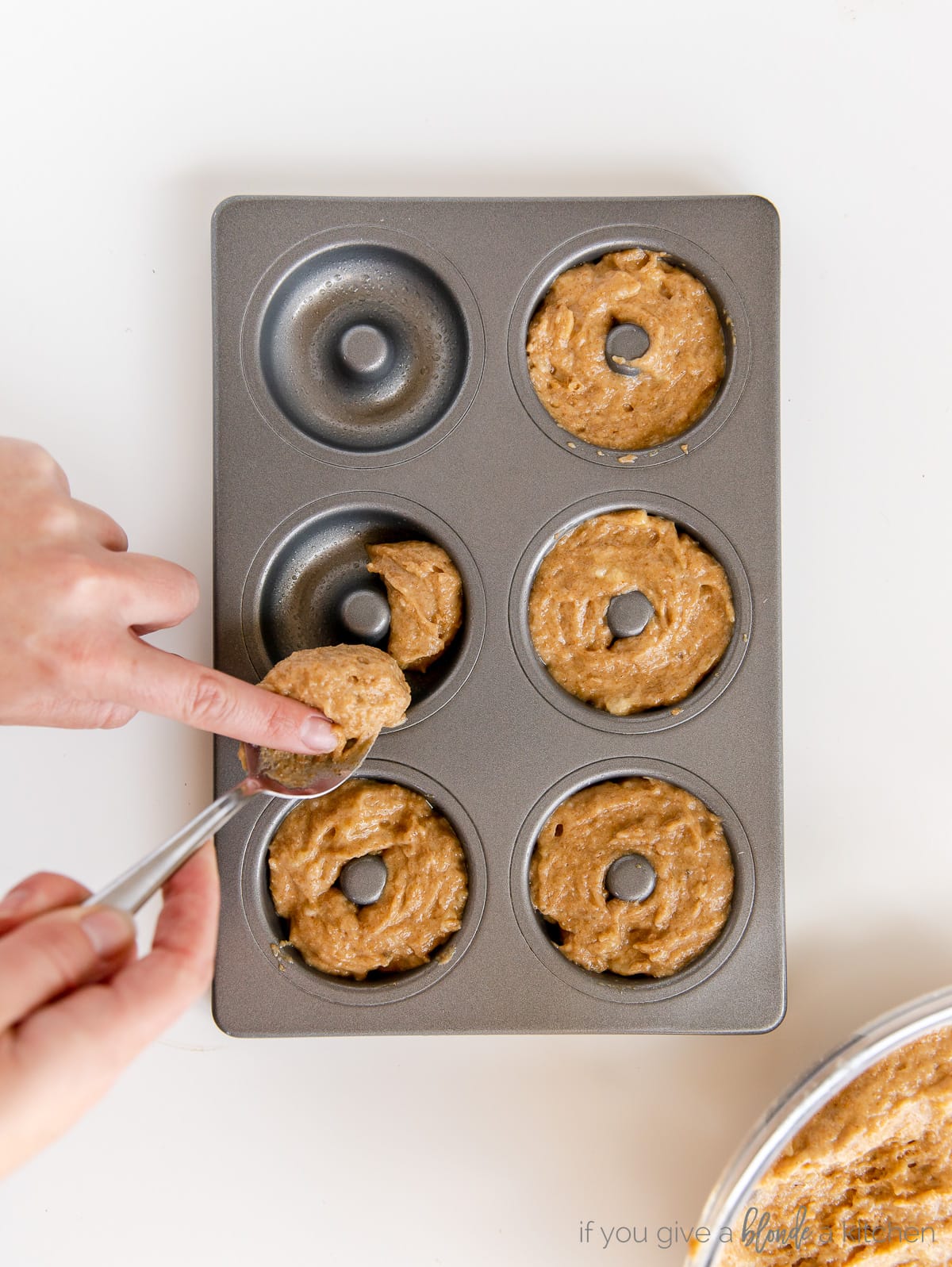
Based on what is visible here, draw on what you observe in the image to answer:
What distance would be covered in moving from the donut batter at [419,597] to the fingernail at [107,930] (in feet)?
2.75

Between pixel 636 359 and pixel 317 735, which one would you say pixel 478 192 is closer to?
pixel 636 359

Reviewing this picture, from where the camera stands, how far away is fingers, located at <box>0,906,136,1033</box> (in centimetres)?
112

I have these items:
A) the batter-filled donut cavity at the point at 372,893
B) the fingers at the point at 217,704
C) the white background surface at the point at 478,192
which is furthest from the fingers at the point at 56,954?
the white background surface at the point at 478,192

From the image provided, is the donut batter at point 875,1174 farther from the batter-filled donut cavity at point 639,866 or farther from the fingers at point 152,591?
the fingers at point 152,591

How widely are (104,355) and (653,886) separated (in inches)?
70.8

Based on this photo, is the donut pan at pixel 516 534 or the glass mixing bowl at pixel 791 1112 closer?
the glass mixing bowl at pixel 791 1112

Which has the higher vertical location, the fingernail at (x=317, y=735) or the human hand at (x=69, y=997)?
the fingernail at (x=317, y=735)

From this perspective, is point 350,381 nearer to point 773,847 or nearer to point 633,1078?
point 773,847

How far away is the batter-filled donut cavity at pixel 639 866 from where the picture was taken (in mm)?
1922

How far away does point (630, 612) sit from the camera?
1.92 meters

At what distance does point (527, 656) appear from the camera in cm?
194

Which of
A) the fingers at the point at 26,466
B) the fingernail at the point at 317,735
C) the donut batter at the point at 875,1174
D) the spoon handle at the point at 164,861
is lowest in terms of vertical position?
the donut batter at the point at 875,1174

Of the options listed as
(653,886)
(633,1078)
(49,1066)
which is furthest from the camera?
(633,1078)

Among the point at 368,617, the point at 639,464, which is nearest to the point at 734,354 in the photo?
the point at 639,464
